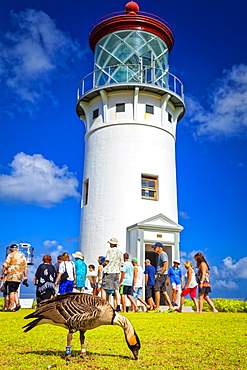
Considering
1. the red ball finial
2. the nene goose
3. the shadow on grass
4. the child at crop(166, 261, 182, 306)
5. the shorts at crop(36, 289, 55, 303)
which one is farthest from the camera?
the red ball finial

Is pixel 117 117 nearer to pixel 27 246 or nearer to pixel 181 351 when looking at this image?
pixel 27 246

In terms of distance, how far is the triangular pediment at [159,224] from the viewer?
18297 millimetres

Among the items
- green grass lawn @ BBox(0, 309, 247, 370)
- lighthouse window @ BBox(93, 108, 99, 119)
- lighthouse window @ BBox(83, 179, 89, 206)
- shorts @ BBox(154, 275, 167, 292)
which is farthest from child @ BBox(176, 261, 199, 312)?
lighthouse window @ BBox(93, 108, 99, 119)

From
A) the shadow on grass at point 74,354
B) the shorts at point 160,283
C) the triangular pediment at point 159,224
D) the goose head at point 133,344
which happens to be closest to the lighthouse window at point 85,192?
the triangular pediment at point 159,224

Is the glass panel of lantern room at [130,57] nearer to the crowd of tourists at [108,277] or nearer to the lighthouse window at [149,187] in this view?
the lighthouse window at [149,187]

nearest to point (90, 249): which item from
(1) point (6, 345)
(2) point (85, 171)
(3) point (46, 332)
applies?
(2) point (85, 171)

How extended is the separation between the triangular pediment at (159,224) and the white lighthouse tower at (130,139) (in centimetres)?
5

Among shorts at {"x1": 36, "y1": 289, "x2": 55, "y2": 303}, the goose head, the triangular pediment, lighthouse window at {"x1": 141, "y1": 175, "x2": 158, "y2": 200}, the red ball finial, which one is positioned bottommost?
the goose head

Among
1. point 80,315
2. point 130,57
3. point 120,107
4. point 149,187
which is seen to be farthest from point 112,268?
point 130,57

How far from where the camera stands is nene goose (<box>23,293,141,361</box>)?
5.08 meters

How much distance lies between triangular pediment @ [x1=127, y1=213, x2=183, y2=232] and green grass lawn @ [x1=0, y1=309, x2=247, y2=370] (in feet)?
29.6

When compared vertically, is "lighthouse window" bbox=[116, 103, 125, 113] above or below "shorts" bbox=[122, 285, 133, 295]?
above

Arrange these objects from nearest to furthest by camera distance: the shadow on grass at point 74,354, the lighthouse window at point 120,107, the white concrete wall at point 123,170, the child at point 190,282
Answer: the shadow on grass at point 74,354 → the child at point 190,282 → the white concrete wall at point 123,170 → the lighthouse window at point 120,107

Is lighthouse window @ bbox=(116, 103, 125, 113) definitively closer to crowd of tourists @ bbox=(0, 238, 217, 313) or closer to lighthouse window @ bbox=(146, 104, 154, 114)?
lighthouse window @ bbox=(146, 104, 154, 114)
